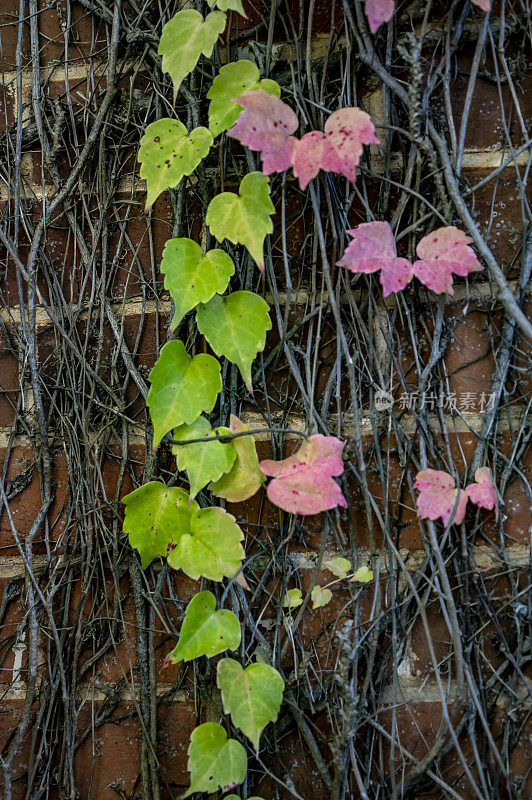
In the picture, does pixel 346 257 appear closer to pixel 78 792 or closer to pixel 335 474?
pixel 335 474

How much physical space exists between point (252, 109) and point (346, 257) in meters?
0.25

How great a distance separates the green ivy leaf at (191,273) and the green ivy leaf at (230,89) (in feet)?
0.62

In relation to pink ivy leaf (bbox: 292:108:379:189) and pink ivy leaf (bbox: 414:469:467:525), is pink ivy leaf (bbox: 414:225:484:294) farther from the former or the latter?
pink ivy leaf (bbox: 414:469:467:525)

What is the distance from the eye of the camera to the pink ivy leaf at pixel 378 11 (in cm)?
83

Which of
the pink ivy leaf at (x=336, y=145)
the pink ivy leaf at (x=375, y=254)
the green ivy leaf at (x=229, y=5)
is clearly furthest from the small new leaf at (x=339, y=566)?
the green ivy leaf at (x=229, y=5)

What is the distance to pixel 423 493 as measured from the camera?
2.90 ft

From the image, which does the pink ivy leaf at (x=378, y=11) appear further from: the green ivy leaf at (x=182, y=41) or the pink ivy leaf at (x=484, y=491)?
the pink ivy leaf at (x=484, y=491)

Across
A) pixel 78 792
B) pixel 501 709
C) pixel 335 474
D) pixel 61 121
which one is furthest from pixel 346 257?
pixel 78 792

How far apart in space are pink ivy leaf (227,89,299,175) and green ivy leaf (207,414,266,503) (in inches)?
15.2

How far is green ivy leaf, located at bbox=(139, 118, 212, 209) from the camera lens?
0.92 m

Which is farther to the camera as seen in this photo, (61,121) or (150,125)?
(61,121)

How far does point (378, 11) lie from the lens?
2.73 feet

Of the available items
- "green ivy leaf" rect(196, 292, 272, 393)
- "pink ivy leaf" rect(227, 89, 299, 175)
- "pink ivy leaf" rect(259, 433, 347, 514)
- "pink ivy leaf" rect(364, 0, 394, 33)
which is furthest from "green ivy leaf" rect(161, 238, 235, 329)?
"pink ivy leaf" rect(364, 0, 394, 33)

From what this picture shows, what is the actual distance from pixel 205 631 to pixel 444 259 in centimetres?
65
